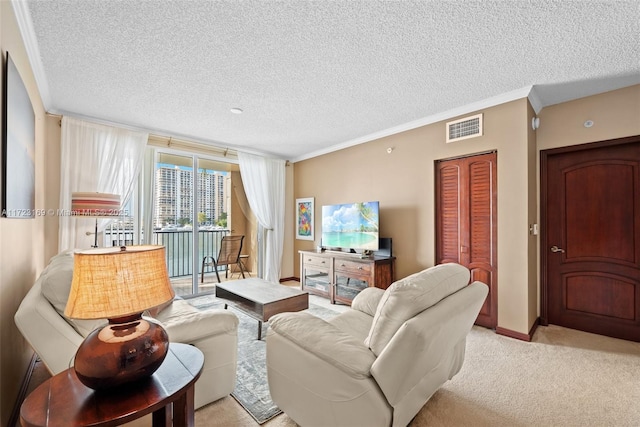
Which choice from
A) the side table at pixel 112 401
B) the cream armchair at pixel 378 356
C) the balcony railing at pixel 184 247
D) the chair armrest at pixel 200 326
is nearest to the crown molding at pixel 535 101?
the cream armchair at pixel 378 356

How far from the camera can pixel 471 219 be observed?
323 centimetres

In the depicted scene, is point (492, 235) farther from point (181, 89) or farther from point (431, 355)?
point (181, 89)

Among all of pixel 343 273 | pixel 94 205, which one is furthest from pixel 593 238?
pixel 94 205

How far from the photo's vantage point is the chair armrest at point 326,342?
4.31ft

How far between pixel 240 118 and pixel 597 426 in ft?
13.2

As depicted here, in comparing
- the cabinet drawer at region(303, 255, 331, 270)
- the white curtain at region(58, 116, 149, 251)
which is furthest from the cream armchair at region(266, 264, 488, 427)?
the white curtain at region(58, 116, 149, 251)

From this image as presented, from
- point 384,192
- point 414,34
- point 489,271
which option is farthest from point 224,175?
point 489,271

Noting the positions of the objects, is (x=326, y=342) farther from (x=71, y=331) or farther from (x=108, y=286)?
(x=71, y=331)

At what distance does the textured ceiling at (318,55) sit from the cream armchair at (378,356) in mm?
1615

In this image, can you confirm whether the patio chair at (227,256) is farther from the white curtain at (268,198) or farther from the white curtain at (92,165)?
the white curtain at (92,165)

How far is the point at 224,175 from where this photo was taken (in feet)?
16.1

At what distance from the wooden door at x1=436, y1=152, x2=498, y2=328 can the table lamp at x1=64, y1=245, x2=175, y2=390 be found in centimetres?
316

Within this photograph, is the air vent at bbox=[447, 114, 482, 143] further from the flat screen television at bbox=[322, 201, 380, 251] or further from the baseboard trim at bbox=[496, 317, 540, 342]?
the baseboard trim at bbox=[496, 317, 540, 342]

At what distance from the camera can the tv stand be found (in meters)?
3.71
